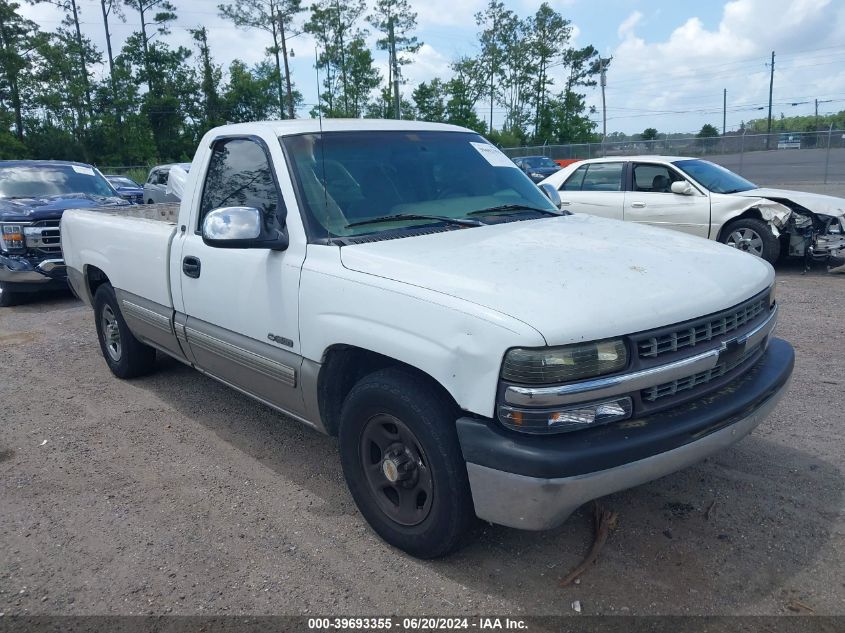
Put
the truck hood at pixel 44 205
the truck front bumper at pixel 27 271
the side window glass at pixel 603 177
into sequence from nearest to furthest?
the truck front bumper at pixel 27 271
the truck hood at pixel 44 205
the side window glass at pixel 603 177

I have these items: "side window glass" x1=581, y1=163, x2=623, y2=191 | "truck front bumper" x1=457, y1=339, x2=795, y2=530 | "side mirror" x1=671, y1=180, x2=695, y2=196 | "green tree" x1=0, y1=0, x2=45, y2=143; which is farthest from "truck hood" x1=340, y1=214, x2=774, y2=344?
"green tree" x1=0, y1=0, x2=45, y2=143

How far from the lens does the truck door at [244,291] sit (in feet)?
11.4

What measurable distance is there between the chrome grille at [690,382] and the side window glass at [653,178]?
24.0 ft

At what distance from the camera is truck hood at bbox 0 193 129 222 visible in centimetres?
882

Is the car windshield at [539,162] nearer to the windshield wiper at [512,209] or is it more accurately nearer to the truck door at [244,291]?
the windshield wiper at [512,209]

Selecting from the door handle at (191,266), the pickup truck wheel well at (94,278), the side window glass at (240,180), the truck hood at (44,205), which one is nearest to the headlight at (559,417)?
the side window glass at (240,180)

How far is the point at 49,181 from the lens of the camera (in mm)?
10102

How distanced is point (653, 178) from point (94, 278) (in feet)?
25.0

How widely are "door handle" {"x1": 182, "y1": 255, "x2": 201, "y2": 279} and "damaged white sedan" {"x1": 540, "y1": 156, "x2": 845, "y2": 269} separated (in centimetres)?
564

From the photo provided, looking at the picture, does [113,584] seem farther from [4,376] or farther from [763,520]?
[4,376]

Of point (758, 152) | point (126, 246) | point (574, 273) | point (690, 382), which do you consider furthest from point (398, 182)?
point (758, 152)

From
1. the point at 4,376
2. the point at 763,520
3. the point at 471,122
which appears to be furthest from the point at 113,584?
the point at 471,122

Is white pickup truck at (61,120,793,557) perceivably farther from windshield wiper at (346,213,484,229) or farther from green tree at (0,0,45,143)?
green tree at (0,0,45,143)

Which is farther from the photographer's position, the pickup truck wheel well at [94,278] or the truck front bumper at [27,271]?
the truck front bumper at [27,271]
